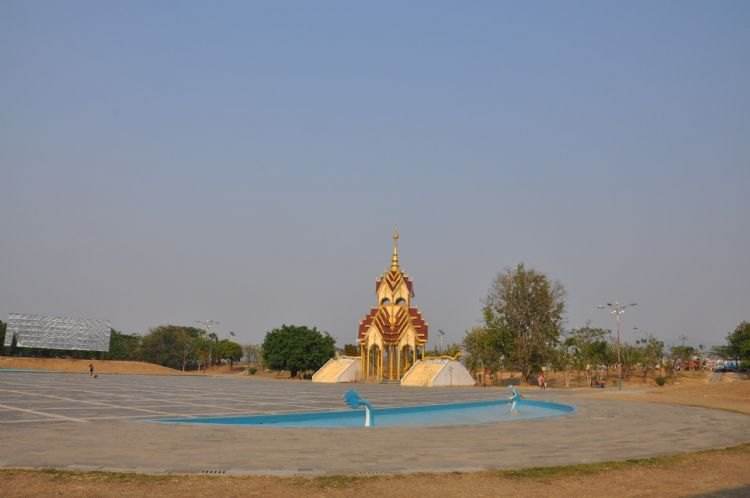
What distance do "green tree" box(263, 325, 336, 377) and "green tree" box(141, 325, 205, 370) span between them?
28703 millimetres

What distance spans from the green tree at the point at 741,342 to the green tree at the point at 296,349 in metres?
42.5

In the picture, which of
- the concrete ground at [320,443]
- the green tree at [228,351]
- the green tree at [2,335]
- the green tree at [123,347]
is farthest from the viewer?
the green tree at [228,351]

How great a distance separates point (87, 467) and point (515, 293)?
51642 mm

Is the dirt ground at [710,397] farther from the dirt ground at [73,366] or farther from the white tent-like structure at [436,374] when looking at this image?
the dirt ground at [73,366]

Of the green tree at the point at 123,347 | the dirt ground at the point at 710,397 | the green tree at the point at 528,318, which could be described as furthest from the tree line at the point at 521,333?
the green tree at the point at 123,347

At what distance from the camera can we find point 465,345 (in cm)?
6159

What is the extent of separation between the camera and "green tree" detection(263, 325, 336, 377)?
2539 inches

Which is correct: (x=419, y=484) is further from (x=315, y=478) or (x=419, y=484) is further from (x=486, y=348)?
(x=486, y=348)

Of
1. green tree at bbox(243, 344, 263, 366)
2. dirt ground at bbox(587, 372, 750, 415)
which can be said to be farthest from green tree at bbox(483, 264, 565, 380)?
green tree at bbox(243, 344, 263, 366)

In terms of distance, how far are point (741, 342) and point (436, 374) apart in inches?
1645

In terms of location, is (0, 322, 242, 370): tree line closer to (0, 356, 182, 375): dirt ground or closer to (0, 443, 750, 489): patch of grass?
(0, 356, 182, 375): dirt ground

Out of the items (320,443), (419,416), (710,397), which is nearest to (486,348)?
(710,397)

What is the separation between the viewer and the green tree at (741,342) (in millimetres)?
65312

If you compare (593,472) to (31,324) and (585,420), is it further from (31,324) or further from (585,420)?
(31,324)
